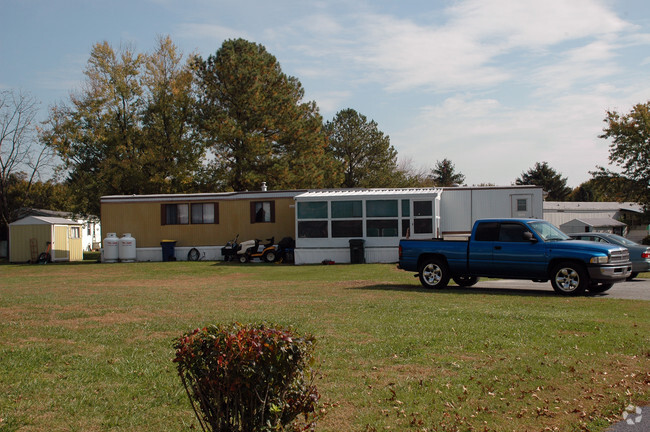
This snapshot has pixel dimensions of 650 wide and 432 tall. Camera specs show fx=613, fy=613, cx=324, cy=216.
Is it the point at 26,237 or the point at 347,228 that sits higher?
the point at 347,228

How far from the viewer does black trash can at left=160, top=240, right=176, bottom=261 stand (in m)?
32.2

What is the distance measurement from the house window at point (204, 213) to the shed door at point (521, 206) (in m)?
15.0

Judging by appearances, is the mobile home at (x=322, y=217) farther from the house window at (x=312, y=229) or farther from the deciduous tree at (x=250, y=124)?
the deciduous tree at (x=250, y=124)

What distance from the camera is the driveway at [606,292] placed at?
14.6 meters

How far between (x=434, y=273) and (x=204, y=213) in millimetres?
18853

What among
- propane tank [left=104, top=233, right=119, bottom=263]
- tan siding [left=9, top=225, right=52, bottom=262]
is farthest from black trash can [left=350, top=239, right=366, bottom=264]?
tan siding [left=9, top=225, right=52, bottom=262]

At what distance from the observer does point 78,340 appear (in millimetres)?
8641

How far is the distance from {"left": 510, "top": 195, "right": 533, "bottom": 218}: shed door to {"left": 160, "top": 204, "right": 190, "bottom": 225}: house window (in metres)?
16.7

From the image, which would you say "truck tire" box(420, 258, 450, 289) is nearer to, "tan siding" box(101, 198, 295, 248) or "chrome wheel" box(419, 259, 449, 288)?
"chrome wheel" box(419, 259, 449, 288)

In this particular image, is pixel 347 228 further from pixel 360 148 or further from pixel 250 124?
pixel 360 148

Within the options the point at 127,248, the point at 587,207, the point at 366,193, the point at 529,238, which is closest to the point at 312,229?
the point at 366,193

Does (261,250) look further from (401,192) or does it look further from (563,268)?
(563,268)

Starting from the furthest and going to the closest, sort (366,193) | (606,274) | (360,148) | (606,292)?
(360,148) → (366,193) → (606,292) → (606,274)

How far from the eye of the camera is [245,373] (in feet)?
11.9
